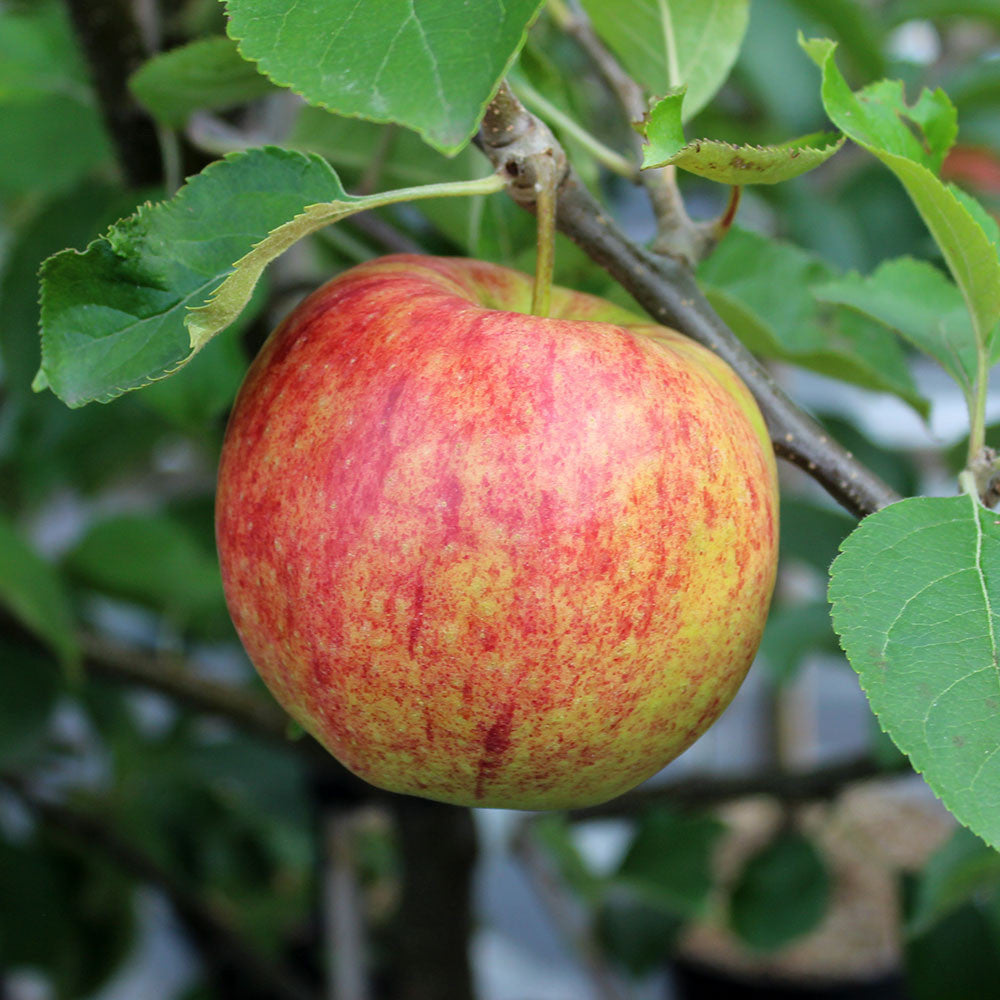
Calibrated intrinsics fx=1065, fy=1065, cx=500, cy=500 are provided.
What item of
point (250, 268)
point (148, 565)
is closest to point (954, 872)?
point (250, 268)

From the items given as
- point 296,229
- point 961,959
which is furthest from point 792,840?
point 296,229

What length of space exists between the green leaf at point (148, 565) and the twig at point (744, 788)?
387mm

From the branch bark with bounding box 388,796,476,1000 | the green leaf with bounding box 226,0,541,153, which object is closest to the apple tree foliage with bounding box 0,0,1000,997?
the green leaf with bounding box 226,0,541,153

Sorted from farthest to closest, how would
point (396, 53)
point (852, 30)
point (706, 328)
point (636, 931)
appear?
1. point (636, 931)
2. point (852, 30)
3. point (706, 328)
4. point (396, 53)

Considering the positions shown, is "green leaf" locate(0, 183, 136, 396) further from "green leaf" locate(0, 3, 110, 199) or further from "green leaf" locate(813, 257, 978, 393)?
"green leaf" locate(813, 257, 978, 393)

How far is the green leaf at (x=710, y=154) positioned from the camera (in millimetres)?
303

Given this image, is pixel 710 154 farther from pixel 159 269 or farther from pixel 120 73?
pixel 120 73

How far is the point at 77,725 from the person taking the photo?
79.0 inches

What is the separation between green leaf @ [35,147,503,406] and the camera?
0.34m

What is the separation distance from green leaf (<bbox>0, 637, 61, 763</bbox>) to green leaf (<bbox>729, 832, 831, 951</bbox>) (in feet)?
2.35

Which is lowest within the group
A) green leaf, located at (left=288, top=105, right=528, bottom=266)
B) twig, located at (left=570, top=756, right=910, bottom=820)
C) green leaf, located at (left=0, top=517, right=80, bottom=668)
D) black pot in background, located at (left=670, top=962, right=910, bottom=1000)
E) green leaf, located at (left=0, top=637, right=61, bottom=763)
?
black pot in background, located at (left=670, top=962, right=910, bottom=1000)

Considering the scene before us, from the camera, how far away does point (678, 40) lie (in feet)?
1.55

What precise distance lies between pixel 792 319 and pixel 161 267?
1.00 feet

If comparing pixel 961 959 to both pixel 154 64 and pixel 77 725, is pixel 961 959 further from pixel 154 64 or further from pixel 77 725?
pixel 77 725
